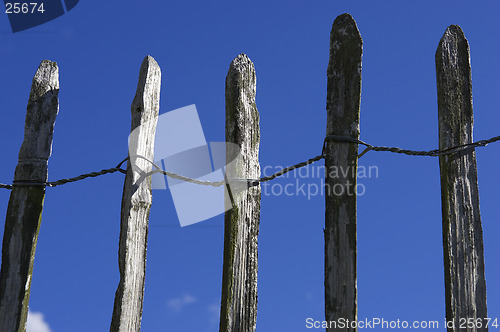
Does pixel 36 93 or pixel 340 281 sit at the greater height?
pixel 36 93

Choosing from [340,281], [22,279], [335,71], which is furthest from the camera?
[22,279]

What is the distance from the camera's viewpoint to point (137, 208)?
11.8 ft

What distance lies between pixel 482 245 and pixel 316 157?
1.02 meters

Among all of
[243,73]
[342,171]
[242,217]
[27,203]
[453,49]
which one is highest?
[453,49]

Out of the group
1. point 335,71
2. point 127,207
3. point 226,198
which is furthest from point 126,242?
point 335,71

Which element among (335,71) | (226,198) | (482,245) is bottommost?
(482,245)

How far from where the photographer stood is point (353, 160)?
350cm

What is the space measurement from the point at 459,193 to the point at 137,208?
1.80m

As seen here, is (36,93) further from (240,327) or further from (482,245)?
(482,245)

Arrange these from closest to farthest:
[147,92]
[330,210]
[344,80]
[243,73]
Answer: [330,210], [344,80], [243,73], [147,92]

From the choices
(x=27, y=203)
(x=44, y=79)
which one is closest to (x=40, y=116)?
(x=44, y=79)

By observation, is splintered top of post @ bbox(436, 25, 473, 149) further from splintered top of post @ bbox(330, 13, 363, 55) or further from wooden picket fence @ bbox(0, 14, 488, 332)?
splintered top of post @ bbox(330, 13, 363, 55)

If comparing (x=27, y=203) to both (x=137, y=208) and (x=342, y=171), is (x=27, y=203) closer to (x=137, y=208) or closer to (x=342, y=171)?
(x=137, y=208)

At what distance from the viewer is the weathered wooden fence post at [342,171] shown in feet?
11.0
